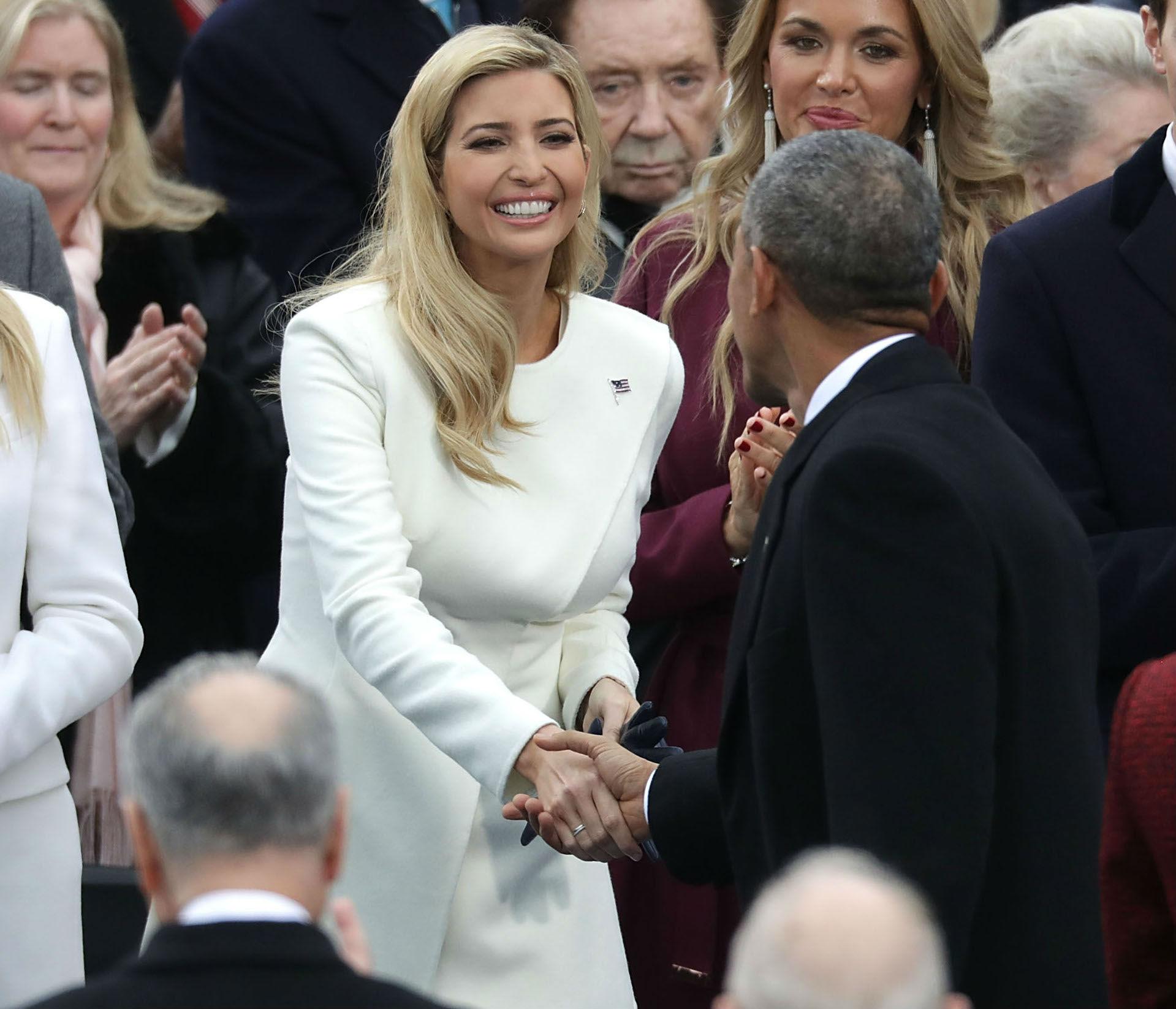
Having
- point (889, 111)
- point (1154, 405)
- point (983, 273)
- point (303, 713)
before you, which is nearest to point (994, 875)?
point (303, 713)

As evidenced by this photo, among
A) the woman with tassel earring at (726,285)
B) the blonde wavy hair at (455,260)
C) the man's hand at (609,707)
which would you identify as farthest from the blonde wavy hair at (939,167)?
the man's hand at (609,707)

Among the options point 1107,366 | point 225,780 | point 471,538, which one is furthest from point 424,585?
point 225,780

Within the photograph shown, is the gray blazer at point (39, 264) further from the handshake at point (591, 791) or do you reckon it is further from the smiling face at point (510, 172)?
the handshake at point (591, 791)

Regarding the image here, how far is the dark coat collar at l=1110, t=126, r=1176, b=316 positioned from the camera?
3725mm

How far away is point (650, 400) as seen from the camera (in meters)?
4.03

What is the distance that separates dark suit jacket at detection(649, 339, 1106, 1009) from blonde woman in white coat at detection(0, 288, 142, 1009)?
1167 millimetres

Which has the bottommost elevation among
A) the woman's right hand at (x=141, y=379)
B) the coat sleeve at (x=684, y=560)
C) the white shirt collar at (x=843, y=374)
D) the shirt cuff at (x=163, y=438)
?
the coat sleeve at (x=684, y=560)

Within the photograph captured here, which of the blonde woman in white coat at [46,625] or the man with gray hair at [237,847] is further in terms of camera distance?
the blonde woman in white coat at [46,625]

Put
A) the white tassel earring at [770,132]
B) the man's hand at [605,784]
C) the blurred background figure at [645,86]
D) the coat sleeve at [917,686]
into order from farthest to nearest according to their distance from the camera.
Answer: the blurred background figure at [645,86], the white tassel earring at [770,132], the man's hand at [605,784], the coat sleeve at [917,686]

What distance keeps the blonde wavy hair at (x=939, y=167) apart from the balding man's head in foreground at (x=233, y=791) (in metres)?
2.23

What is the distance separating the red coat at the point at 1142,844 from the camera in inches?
91.5

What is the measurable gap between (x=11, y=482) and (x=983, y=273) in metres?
1.72

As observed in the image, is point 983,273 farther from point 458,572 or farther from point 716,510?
point 458,572

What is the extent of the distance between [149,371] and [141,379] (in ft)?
0.09
